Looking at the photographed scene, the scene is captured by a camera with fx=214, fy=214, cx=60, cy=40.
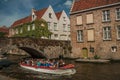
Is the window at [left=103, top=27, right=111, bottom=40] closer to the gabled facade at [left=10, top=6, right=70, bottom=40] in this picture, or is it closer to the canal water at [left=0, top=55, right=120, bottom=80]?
the canal water at [left=0, top=55, right=120, bottom=80]

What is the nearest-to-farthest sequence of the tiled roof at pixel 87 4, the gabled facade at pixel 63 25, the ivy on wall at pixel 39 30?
the tiled roof at pixel 87 4 < the ivy on wall at pixel 39 30 < the gabled facade at pixel 63 25

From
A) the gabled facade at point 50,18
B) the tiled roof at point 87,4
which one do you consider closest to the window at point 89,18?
the tiled roof at point 87,4

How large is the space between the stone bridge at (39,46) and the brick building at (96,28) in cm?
239

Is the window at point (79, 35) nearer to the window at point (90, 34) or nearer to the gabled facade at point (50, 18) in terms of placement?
the window at point (90, 34)

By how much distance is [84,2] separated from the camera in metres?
39.9

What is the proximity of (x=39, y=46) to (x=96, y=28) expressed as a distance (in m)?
10.6

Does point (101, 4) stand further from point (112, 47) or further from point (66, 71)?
point (66, 71)

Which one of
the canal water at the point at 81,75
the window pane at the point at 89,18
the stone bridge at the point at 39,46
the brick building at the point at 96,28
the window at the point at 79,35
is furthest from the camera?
the window at the point at 79,35

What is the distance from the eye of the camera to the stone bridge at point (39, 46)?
33.7 m

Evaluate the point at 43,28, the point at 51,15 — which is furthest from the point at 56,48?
the point at 51,15

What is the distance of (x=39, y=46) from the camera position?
3850 centimetres

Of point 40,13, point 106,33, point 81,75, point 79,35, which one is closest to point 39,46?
point 79,35

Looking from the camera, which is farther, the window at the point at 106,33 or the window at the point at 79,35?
the window at the point at 79,35

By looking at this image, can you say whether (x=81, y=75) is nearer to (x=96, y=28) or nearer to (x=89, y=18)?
(x=96, y=28)
